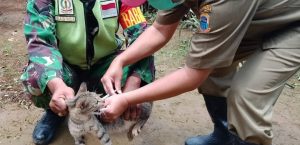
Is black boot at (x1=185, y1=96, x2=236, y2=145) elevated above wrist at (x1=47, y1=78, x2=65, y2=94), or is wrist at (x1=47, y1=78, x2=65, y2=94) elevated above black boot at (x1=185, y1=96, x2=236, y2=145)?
wrist at (x1=47, y1=78, x2=65, y2=94)

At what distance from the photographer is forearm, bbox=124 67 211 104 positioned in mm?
1767

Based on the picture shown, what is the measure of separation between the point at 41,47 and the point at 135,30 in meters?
0.51

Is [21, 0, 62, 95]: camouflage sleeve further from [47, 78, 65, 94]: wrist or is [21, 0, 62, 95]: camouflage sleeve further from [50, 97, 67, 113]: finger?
[50, 97, 67, 113]: finger

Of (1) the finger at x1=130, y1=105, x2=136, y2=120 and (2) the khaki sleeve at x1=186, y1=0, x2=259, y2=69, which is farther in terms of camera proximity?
(1) the finger at x1=130, y1=105, x2=136, y2=120

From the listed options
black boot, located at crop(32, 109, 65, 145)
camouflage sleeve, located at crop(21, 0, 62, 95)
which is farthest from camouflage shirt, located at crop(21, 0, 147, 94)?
black boot, located at crop(32, 109, 65, 145)

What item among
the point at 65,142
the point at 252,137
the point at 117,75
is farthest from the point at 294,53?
the point at 65,142

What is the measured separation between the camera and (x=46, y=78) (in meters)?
2.08

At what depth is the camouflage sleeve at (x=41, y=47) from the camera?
2.10 meters

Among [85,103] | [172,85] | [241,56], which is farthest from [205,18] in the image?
[85,103]

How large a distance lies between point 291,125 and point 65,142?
131cm

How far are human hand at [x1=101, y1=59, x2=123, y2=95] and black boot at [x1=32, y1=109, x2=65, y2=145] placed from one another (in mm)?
583

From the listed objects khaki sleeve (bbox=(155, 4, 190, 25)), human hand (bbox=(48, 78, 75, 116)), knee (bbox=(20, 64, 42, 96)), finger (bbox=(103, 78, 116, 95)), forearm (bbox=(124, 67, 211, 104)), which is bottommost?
knee (bbox=(20, 64, 42, 96))

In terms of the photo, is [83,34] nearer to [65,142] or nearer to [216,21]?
A: [65,142]

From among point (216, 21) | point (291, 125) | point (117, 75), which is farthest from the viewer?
point (291, 125)
